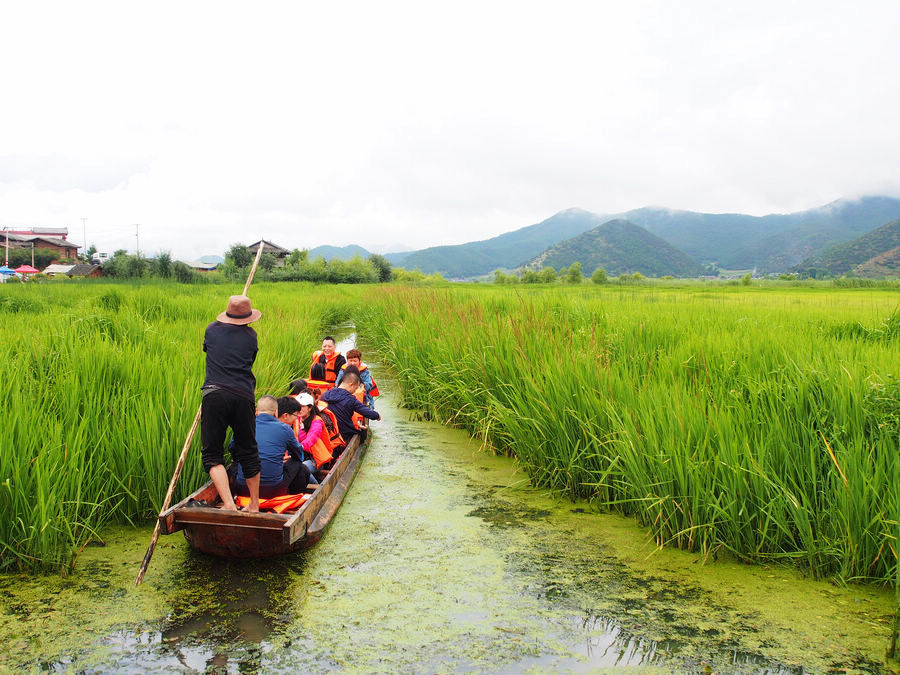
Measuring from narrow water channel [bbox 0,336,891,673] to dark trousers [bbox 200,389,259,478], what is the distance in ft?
2.02

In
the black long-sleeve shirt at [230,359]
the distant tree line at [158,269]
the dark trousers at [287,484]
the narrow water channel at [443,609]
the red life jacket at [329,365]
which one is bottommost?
the narrow water channel at [443,609]

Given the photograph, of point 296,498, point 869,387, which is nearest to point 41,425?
point 296,498

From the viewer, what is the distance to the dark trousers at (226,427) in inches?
147

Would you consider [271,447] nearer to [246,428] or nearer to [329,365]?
[246,428]

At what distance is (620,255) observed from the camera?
136125 mm

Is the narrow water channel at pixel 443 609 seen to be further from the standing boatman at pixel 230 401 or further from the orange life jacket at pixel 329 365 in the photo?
the orange life jacket at pixel 329 365

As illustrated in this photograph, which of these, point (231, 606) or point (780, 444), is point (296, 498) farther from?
point (780, 444)

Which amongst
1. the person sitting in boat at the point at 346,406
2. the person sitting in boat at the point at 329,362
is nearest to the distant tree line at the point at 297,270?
the person sitting in boat at the point at 329,362

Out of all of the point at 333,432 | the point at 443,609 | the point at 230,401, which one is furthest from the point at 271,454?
the point at 443,609

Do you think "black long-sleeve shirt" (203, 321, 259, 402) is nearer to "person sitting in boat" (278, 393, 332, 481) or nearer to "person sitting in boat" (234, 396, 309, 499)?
"person sitting in boat" (234, 396, 309, 499)

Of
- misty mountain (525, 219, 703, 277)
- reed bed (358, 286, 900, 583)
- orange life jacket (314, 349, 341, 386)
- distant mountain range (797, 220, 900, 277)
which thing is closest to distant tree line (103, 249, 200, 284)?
orange life jacket (314, 349, 341, 386)

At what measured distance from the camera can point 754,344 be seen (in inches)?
220

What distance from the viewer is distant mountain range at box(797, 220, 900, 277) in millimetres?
65250

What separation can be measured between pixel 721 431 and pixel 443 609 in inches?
79.0
